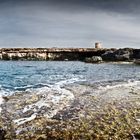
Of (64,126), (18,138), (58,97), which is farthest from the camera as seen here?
(58,97)

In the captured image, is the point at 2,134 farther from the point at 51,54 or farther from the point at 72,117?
the point at 51,54

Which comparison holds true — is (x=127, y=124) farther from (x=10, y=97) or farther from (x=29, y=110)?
(x=10, y=97)

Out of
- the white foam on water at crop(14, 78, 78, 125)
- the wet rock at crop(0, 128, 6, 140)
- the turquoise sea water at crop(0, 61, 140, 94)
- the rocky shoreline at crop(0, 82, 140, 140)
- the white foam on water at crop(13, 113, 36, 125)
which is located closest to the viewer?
the wet rock at crop(0, 128, 6, 140)

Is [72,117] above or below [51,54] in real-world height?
above

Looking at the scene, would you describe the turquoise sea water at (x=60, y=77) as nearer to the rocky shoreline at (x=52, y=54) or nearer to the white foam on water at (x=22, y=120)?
the white foam on water at (x=22, y=120)

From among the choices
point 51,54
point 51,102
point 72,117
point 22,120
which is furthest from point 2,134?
point 51,54

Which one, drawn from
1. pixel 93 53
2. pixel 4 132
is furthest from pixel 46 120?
pixel 93 53

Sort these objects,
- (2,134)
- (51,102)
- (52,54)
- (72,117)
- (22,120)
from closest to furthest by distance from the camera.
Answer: (2,134)
(22,120)
(72,117)
(51,102)
(52,54)

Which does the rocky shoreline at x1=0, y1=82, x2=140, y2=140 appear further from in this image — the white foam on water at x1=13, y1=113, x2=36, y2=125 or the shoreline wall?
the shoreline wall

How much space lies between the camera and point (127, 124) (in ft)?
34.6

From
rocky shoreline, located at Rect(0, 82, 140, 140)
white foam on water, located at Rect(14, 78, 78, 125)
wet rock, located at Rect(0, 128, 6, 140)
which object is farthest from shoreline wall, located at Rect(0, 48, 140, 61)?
wet rock, located at Rect(0, 128, 6, 140)

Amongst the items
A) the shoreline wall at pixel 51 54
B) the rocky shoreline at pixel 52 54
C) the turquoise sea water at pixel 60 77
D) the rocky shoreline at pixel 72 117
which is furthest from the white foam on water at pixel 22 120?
the shoreline wall at pixel 51 54

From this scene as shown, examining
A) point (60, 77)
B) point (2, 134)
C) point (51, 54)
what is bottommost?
point (51, 54)

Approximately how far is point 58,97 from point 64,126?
16.1ft
